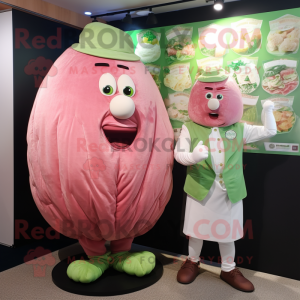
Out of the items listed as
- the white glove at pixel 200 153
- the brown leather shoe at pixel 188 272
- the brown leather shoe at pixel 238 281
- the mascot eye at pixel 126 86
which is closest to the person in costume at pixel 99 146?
the mascot eye at pixel 126 86

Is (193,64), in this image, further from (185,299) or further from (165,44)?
(185,299)

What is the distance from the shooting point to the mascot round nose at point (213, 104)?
2410mm

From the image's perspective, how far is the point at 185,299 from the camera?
237cm

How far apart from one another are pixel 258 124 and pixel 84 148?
56.6 inches

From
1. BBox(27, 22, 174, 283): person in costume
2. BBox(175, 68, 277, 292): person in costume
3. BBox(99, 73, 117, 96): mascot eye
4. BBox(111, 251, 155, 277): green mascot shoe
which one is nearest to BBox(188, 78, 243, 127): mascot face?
BBox(175, 68, 277, 292): person in costume

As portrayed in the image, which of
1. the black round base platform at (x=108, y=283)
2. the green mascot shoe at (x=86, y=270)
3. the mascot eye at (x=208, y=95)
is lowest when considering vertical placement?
the black round base platform at (x=108, y=283)

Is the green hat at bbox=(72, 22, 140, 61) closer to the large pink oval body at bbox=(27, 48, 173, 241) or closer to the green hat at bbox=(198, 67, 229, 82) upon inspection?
the large pink oval body at bbox=(27, 48, 173, 241)

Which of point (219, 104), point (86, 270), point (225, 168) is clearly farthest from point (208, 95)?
point (86, 270)

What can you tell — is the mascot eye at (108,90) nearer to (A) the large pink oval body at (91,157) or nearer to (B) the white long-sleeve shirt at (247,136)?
(A) the large pink oval body at (91,157)

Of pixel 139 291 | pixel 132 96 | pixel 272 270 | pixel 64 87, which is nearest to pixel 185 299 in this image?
pixel 139 291

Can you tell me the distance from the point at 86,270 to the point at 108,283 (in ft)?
0.61

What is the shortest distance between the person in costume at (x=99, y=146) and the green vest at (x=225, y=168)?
8.8 inches

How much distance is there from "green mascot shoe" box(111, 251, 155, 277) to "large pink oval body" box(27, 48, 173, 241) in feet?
0.85

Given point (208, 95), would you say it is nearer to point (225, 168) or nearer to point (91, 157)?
point (225, 168)
